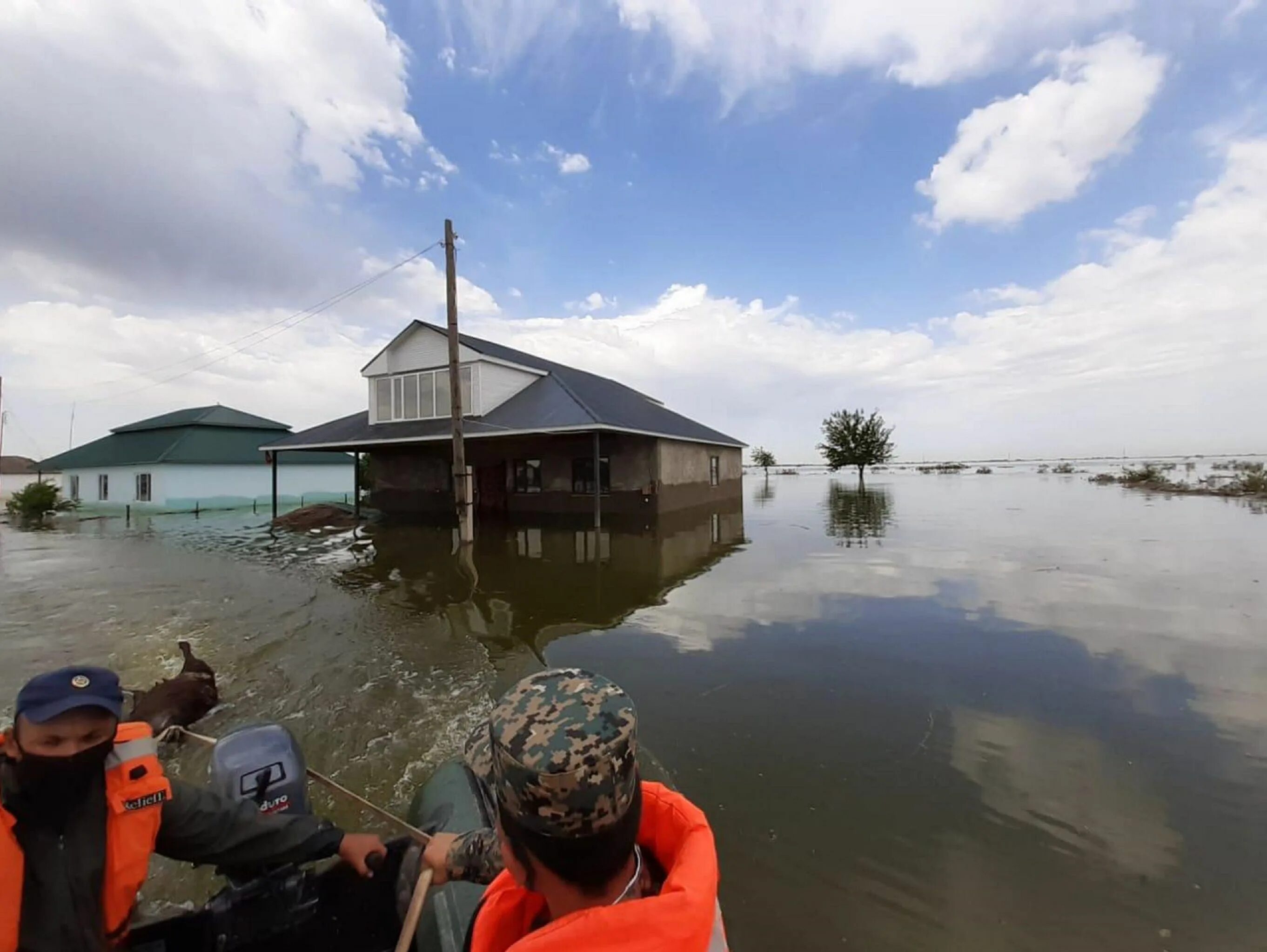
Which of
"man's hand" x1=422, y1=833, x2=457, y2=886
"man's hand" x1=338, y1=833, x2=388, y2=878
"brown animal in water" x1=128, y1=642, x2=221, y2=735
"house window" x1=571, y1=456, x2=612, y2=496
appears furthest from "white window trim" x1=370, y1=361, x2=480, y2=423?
"man's hand" x1=422, y1=833, x2=457, y2=886

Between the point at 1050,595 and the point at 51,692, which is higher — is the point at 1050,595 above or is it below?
below

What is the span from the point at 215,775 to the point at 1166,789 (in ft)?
14.7

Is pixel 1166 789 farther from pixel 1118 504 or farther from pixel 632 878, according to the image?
pixel 1118 504

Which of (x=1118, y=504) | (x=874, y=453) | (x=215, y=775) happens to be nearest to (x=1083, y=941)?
(x=215, y=775)

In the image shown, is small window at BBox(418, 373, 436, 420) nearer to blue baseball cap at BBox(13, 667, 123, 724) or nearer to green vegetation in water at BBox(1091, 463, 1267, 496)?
blue baseball cap at BBox(13, 667, 123, 724)

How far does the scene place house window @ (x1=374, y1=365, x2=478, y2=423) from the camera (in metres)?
17.6

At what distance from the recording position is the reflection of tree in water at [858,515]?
1320 cm

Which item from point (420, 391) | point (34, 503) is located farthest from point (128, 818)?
point (34, 503)

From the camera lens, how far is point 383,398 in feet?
63.1

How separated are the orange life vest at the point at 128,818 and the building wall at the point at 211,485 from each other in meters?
27.5

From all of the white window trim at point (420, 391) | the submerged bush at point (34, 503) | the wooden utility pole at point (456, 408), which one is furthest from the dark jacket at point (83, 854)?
the submerged bush at point (34, 503)

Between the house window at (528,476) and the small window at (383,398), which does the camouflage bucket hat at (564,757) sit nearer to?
the house window at (528,476)

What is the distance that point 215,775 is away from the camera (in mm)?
2264

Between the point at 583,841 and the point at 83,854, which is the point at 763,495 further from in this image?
the point at 583,841
